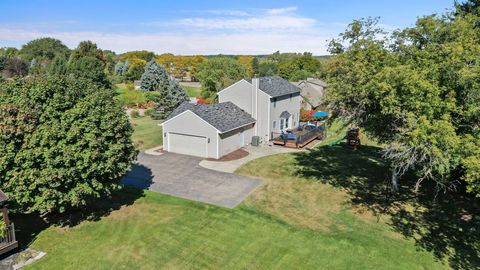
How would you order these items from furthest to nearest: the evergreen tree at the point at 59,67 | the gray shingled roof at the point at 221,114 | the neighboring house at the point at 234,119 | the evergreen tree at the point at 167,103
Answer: the evergreen tree at the point at 59,67 → the evergreen tree at the point at 167,103 → the gray shingled roof at the point at 221,114 → the neighboring house at the point at 234,119

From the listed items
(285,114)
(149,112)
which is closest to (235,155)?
(285,114)

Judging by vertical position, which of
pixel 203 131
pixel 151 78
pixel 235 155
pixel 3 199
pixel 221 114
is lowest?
pixel 235 155

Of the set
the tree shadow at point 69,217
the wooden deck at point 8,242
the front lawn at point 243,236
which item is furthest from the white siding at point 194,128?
the wooden deck at point 8,242

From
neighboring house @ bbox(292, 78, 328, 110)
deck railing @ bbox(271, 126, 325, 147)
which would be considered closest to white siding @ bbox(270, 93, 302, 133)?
deck railing @ bbox(271, 126, 325, 147)

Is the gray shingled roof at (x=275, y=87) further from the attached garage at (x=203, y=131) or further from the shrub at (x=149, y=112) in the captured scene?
the shrub at (x=149, y=112)

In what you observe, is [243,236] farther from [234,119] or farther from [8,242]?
[234,119]

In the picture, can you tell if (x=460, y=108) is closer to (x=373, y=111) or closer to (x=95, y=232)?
(x=373, y=111)
